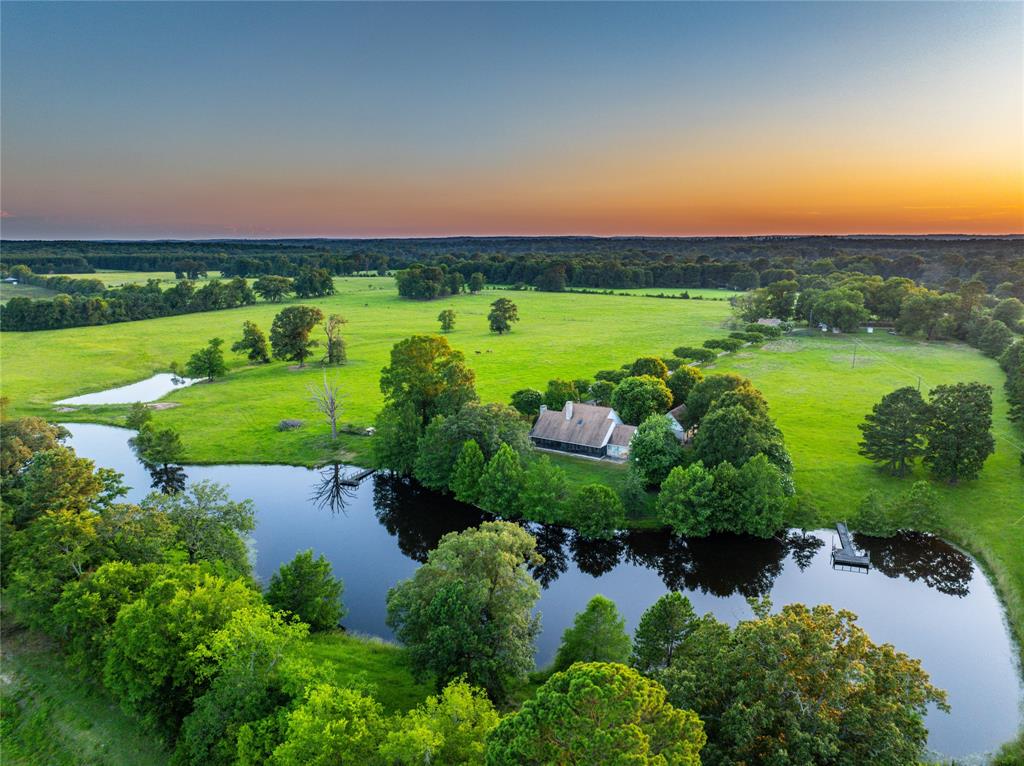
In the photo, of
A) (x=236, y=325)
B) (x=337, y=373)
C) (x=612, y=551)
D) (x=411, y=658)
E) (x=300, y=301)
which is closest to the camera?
(x=411, y=658)

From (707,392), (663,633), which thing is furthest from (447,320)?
(663,633)

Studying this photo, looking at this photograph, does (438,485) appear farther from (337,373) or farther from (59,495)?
(337,373)

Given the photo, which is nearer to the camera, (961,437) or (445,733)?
(445,733)

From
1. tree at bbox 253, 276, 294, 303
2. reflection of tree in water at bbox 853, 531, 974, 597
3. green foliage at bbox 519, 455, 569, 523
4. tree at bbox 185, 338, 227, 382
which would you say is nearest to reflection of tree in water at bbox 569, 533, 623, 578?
green foliage at bbox 519, 455, 569, 523

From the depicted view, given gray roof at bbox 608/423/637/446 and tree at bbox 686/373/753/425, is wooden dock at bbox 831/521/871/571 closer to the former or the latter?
tree at bbox 686/373/753/425

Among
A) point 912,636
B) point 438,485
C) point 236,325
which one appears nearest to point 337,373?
point 438,485

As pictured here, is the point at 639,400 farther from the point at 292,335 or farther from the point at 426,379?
the point at 292,335

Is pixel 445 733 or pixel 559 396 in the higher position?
pixel 445 733
